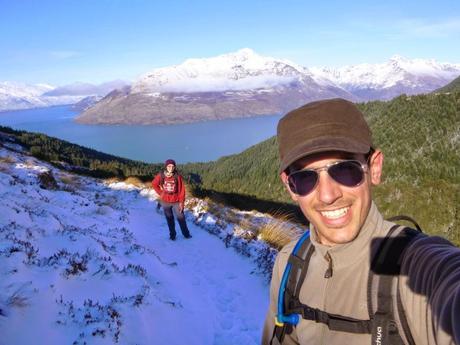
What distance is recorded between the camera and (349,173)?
191 centimetres

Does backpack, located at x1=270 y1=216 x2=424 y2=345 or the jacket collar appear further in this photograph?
the jacket collar

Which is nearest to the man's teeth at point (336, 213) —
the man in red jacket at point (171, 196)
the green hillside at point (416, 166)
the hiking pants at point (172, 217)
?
the man in red jacket at point (171, 196)

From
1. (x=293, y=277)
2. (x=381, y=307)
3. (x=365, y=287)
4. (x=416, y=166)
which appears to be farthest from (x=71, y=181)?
(x=416, y=166)

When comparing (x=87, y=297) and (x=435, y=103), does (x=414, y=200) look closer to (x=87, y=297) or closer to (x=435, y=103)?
(x=435, y=103)

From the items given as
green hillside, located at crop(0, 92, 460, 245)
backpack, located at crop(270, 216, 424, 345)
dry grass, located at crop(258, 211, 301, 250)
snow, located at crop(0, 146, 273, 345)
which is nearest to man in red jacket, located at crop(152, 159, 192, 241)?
snow, located at crop(0, 146, 273, 345)

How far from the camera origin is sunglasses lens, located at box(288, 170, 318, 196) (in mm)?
2012

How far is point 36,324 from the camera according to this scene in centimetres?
382

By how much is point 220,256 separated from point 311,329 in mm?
→ 7222

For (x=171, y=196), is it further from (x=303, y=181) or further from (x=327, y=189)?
(x=327, y=189)

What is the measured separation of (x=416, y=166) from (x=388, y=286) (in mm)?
87074

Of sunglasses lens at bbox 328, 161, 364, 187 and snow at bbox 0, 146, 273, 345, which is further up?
sunglasses lens at bbox 328, 161, 364, 187

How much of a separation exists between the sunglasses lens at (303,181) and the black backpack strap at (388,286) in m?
0.49

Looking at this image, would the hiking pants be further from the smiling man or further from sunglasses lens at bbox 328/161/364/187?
sunglasses lens at bbox 328/161/364/187

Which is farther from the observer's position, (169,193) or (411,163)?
(411,163)
